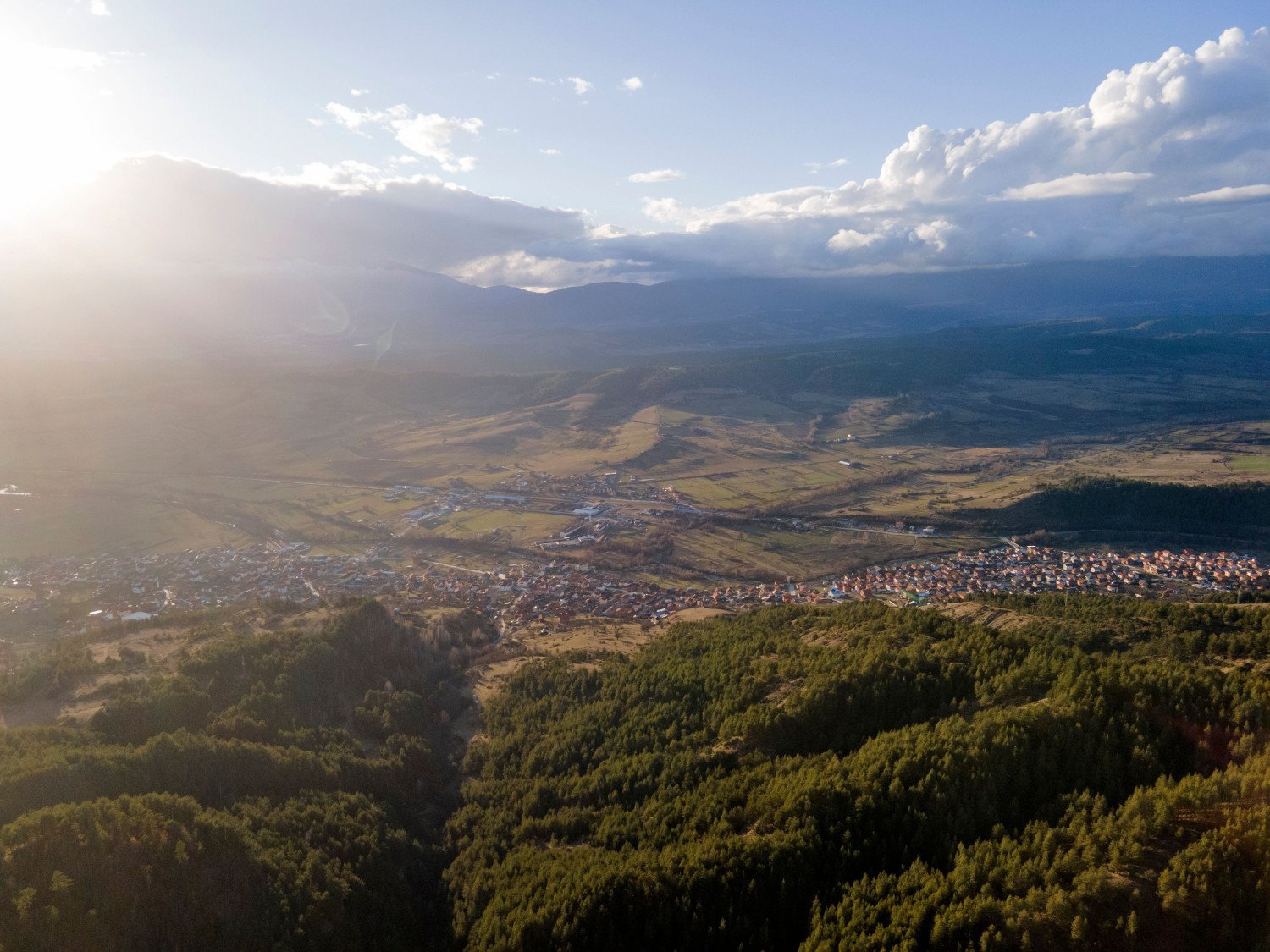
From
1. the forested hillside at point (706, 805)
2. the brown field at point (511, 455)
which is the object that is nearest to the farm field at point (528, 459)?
the brown field at point (511, 455)

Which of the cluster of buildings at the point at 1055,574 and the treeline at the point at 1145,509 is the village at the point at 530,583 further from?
the treeline at the point at 1145,509

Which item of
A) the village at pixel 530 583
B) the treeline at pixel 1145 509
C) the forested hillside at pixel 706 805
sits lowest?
the village at pixel 530 583

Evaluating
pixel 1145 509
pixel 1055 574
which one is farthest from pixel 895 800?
pixel 1145 509

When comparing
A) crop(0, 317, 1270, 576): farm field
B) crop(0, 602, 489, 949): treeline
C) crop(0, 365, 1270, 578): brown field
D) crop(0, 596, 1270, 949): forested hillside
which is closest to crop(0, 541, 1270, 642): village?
crop(0, 317, 1270, 576): farm field

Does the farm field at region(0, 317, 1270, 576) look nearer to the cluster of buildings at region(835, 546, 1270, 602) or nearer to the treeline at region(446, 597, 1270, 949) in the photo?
the cluster of buildings at region(835, 546, 1270, 602)

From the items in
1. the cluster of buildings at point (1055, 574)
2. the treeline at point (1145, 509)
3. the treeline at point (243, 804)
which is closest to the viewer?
the treeline at point (243, 804)

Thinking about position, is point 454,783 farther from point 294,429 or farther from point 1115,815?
point 294,429
